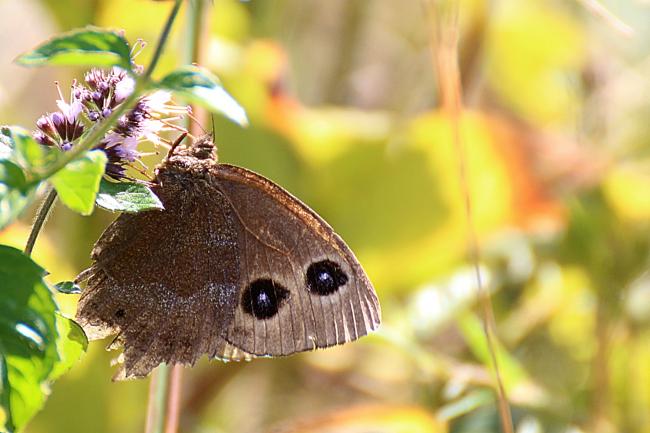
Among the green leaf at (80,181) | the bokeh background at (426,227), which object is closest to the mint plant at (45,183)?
the green leaf at (80,181)

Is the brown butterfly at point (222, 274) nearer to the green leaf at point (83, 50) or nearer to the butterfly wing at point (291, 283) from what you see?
the butterfly wing at point (291, 283)

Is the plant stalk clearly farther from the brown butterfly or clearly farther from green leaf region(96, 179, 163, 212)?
green leaf region(96, 179, 163, 212)

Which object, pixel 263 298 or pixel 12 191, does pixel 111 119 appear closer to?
pixel 12 191

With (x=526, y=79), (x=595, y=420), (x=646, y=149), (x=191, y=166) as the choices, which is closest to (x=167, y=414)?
(x=191, y=166)

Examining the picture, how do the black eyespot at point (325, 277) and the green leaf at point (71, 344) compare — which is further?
the black eyespot at point (325, 277)

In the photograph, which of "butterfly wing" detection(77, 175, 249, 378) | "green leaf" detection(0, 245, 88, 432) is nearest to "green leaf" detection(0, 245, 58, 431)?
"green leaf" detection(0, 245, 88, 432)

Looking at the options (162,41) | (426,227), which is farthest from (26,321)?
(426,227)

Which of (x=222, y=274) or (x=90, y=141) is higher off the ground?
(x=222, y=274)
